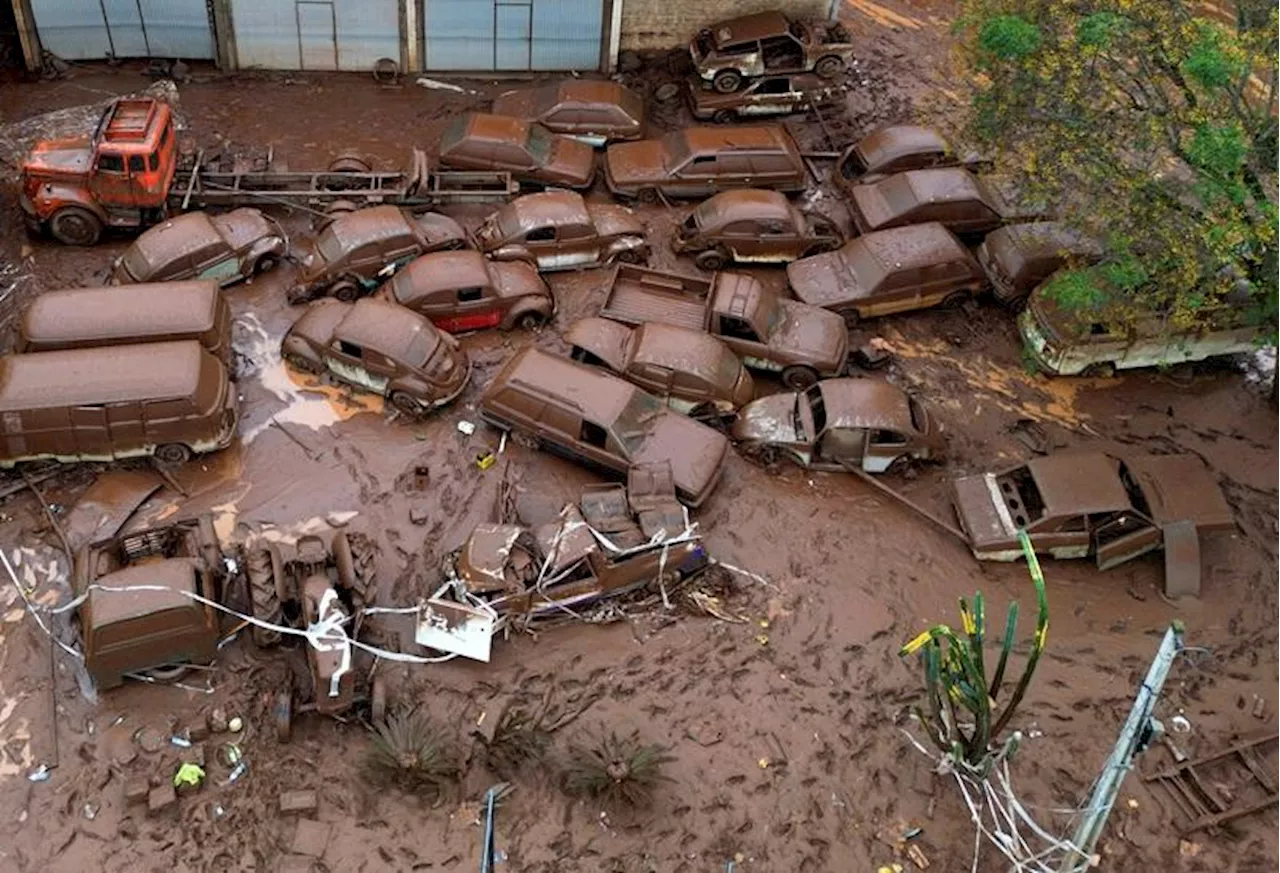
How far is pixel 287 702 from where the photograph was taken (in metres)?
12.6

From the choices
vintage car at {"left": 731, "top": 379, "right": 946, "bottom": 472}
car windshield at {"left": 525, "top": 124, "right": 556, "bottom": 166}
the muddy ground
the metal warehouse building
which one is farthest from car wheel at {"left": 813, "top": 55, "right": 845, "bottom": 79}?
vintage car at {"left": 731, "top": 379, "right": 946, "bottom": 472}

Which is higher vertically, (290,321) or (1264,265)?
(1264,265)

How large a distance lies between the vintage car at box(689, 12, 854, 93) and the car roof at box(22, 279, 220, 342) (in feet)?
35.7

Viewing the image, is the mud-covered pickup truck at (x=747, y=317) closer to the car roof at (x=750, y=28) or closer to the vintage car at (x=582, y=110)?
the vintage car at (x=582, y=110)

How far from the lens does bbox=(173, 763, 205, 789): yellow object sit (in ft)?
39.7

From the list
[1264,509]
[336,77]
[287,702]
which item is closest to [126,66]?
[336,77]

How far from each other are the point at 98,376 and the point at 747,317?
9035mm

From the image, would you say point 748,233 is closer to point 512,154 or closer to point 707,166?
point 707,166

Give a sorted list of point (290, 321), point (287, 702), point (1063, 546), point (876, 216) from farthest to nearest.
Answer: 1. point (876, 216)
2. point (290, 321)
3. point (1063, 546)
4. point (287, 702)

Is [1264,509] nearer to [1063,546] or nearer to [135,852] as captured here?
[1063,546]

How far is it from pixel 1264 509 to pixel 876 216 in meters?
7.57

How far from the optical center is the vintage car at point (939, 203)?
18891 mm

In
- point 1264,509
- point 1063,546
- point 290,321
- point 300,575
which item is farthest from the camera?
point 290,321

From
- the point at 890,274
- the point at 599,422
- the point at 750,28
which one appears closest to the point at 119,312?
the point at 599,422
